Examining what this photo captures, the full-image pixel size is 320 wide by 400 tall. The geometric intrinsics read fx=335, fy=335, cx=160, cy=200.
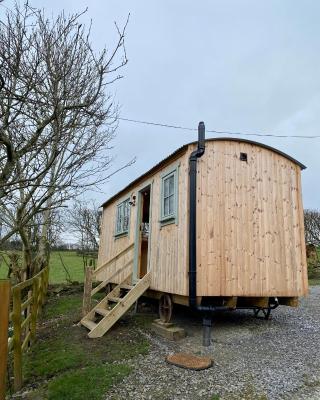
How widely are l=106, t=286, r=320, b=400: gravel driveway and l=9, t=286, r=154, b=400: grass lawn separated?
21 centimetres

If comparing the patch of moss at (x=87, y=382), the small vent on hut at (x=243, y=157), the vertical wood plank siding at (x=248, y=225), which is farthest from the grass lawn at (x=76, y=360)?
the small vent on hut at (x=243, y=157)

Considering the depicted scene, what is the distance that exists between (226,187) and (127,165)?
1.89 metres

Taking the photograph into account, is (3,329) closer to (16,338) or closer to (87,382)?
(16,338)

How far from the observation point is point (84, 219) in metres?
24.8

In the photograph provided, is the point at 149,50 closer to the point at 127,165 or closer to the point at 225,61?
the point at 127,165

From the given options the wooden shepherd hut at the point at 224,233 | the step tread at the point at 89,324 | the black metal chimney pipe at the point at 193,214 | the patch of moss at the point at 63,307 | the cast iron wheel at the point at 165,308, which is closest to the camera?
the black metal chimney pipe at the point at 193,214

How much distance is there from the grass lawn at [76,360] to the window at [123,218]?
2894mm

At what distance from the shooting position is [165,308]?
256 inches

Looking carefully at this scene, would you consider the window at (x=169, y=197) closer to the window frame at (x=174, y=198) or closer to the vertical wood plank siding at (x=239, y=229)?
the window frame at (x=174, y=198)

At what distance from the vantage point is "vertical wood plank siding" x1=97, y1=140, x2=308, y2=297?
5.81m

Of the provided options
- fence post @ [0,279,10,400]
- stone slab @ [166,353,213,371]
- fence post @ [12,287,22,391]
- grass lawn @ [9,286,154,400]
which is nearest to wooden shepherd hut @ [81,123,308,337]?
grass lawn @ [9,286,154,400]

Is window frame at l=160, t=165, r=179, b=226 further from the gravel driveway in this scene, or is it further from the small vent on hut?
the gravel driveway

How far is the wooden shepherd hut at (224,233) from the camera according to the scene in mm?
5777

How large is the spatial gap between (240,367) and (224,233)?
2222 millimetres
